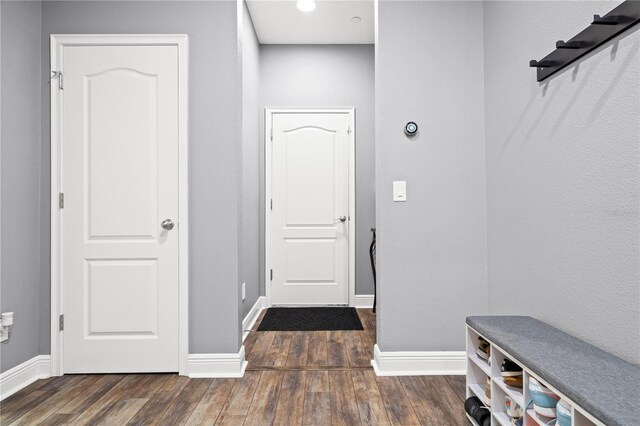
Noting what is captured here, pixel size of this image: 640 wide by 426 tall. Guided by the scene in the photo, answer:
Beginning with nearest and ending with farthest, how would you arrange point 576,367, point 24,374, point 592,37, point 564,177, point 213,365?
point 576,367 < point 592,37 < point 564,177 < point 24,374 < point 213,365

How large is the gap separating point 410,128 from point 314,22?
5.87ft

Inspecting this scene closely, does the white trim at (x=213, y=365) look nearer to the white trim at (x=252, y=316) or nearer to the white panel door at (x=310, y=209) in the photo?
the white trim at (x=252, y=316)

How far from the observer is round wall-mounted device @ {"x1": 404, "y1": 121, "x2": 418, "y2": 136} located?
2412mm

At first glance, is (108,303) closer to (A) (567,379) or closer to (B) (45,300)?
(B) (45,300)

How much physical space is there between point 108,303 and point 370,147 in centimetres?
278

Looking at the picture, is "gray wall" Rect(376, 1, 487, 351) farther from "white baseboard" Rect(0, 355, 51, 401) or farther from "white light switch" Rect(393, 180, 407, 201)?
"white baseboard" Rect(0, 355, 51, 401)

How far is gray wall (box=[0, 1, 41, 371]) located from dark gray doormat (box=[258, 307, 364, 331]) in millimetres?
1659

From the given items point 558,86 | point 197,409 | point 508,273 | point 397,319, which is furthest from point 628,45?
point 197,409

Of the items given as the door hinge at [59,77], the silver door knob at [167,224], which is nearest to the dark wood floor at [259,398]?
the silver door knob at [167,224]

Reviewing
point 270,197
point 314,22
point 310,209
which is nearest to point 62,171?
point 270,197

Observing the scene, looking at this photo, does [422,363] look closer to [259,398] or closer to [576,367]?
[259,398]

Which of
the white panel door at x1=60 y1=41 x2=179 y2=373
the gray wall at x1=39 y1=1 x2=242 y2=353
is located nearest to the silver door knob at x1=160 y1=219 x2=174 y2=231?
the white panel door at x1=60 y1=41 x2=179 y2=373

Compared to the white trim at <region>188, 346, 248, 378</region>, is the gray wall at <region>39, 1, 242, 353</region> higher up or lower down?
higher up

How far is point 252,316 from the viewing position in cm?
353
